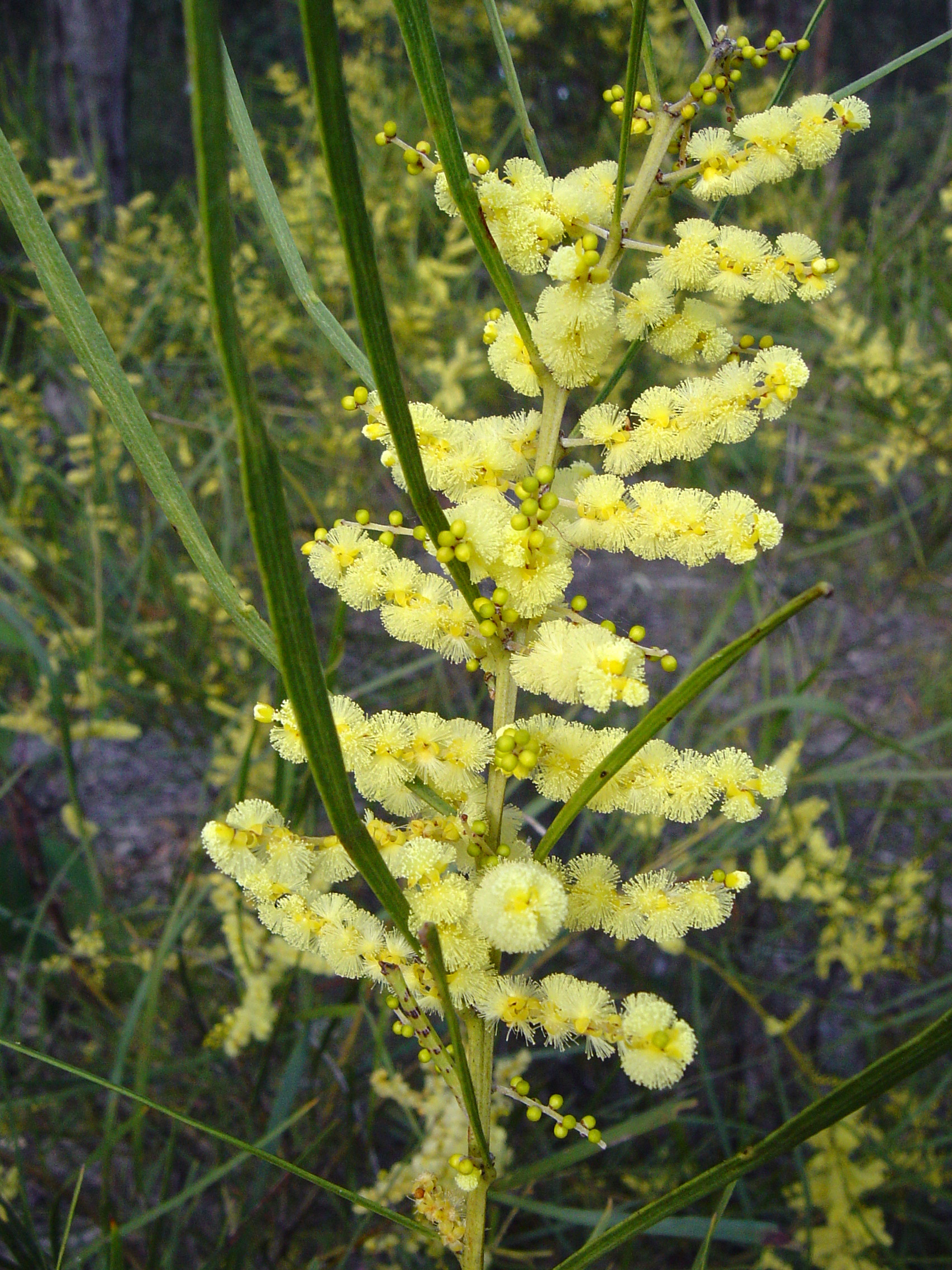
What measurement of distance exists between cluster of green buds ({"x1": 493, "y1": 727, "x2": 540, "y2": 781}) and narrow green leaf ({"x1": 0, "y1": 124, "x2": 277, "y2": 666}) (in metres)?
0.07

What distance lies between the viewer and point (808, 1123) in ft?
0.68

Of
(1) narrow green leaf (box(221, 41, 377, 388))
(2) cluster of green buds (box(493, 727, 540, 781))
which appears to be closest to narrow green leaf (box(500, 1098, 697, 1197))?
(2) cluster of green buds (box(493, 727, 540, 781))

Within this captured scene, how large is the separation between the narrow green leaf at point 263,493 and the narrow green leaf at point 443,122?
0.06 m

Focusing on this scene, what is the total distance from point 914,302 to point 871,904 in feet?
2.46

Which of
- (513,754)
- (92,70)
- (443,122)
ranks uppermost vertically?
(92,70)

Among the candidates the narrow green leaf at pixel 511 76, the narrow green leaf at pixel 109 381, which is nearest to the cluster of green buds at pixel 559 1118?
the narrow green leaf at pixel 109 381

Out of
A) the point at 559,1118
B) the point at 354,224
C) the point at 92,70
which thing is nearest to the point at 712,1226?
the point at 559,1118

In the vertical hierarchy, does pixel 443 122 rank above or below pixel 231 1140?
above

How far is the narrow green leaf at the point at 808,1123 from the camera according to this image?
0.19 meters

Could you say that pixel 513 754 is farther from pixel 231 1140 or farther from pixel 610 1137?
pixel 610 1137

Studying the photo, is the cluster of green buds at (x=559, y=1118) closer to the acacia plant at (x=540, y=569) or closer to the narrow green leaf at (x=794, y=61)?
the acacia plant at (x=540, y=569)

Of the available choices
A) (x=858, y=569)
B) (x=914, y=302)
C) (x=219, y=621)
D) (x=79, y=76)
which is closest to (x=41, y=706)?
(x=219, y=621)

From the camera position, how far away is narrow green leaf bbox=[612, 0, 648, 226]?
0.66 ft

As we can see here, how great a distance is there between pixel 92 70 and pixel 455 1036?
2001 mm
